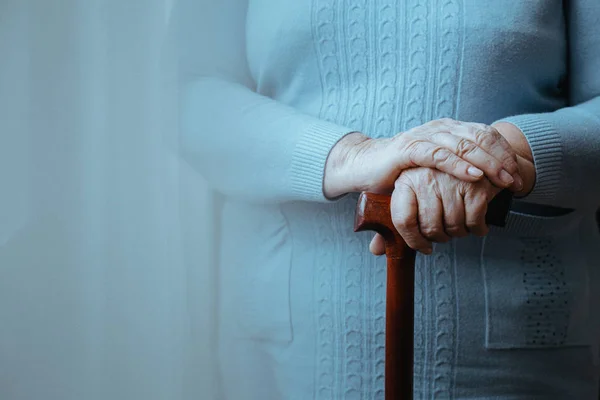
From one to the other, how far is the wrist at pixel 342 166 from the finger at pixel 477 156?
0.29 ft

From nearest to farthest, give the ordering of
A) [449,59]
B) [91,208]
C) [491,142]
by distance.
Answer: [91,208]
[491,142]
[449,59]

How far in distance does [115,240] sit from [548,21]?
0.53m

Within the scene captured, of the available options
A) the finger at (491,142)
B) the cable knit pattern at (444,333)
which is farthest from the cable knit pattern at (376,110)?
the finger at (491,142)

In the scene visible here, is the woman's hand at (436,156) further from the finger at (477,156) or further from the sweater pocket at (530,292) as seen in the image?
the sweater pocket at (530,292)

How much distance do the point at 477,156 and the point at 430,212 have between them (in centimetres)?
7

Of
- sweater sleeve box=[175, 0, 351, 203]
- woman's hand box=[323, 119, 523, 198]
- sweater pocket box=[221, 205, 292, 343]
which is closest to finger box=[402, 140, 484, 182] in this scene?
woman's hand box=[323, 119, 523, 198]

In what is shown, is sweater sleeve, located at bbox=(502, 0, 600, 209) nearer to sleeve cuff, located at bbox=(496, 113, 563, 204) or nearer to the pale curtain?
sleeve cuff, located at bbox=(496, 113, 563, 204)

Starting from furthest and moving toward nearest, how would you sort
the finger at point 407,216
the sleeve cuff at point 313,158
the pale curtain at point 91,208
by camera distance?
1. the sleeve cuff at point 313,158
2. the finger at point 407,216
3. the pale curtain at point 91,208

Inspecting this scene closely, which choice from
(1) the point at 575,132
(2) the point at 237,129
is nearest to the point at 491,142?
(1) the point at 575,132

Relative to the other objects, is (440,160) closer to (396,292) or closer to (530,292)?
(396,292)

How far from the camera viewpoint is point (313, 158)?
2.06 feet

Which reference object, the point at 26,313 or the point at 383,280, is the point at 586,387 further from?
the point at 26,313

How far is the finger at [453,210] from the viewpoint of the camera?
1.74 feet

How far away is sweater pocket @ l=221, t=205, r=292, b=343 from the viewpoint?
2.15ft
